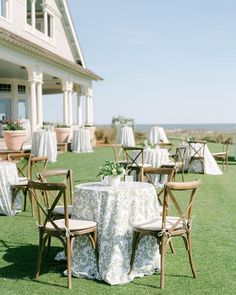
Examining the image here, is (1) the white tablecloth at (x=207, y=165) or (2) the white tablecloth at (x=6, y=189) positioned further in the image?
(1) the white tablecloth at (x=207, y=165)

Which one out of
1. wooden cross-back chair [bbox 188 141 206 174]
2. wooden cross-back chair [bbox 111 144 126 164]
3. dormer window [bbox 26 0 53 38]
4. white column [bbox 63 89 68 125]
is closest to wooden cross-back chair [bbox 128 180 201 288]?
wooden cross-back chair [bbox 111 144 126 164]

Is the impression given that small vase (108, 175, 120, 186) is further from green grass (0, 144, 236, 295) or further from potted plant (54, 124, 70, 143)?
potted plant (54, 124, 70, 143)

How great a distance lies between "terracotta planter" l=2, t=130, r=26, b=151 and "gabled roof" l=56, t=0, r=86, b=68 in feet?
32.2

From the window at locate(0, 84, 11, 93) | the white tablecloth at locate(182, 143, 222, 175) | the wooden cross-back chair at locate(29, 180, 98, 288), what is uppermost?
the window at locate(0, 84, 11, 93)

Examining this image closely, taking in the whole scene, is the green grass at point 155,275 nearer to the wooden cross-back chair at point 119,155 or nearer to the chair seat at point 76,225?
the chair seat at point 76,225

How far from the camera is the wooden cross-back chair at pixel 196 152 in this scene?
1374cm

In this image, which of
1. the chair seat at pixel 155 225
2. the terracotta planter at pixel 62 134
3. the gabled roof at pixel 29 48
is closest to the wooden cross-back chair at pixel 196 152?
the gabled roof at pixel 29 48

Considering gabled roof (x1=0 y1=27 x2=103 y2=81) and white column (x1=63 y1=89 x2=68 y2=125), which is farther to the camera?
Result: white column (x1=63 y1=89 x2=68 y2=125)

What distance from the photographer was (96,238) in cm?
473

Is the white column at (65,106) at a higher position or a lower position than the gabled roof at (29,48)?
lower

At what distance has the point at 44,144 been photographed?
16141 mm

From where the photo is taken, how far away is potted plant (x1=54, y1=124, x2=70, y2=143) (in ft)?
68.7

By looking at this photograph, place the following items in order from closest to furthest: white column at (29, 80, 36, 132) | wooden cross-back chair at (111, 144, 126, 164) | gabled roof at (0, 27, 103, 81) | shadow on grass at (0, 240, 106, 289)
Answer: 1. shadow on grass at (0, 240, 106, 289)
2. wooden cross-back chair at (111, 144, 126, 164)
3. gabled roof at (0, 27, 103, 81)
4. white column at (29, 80, 36, 132)

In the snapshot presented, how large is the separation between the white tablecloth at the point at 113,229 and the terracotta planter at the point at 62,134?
1616 cm
